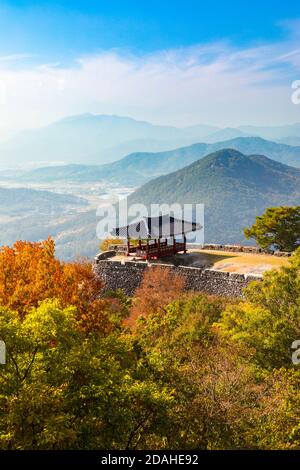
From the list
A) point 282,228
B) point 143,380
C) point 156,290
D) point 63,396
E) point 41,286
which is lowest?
point 156,290

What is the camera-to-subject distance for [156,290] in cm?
3503

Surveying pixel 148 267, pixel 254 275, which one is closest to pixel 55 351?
pixel 254 275

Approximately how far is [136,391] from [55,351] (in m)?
2.37

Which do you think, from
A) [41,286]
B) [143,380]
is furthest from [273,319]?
[41,286]

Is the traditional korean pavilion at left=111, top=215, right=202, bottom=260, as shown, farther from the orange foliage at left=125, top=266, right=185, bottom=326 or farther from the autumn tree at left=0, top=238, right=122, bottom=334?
the autumn tree at left=0, top=238, right=122, bottom=334

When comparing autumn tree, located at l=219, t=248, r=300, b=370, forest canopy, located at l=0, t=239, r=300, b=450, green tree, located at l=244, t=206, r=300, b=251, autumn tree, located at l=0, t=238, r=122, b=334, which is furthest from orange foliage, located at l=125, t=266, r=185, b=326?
green tree, located at l=244, t=206, r=300, b=251

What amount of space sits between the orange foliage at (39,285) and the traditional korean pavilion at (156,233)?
11617 millimetres

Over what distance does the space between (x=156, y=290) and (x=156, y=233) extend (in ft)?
17.5

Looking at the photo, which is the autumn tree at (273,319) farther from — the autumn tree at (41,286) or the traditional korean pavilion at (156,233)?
the traditional korean pavilion at (156,233)

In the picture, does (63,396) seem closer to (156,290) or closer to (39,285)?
(39,285)

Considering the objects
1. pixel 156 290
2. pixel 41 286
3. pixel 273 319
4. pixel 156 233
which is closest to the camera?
pixel 273 319

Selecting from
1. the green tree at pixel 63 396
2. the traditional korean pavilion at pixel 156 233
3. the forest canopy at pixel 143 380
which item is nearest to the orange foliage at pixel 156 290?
the traditional korean pavilion at pixel 156 233

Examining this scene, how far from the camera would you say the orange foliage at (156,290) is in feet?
101

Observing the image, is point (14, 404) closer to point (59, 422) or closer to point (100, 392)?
point (59, 422)
